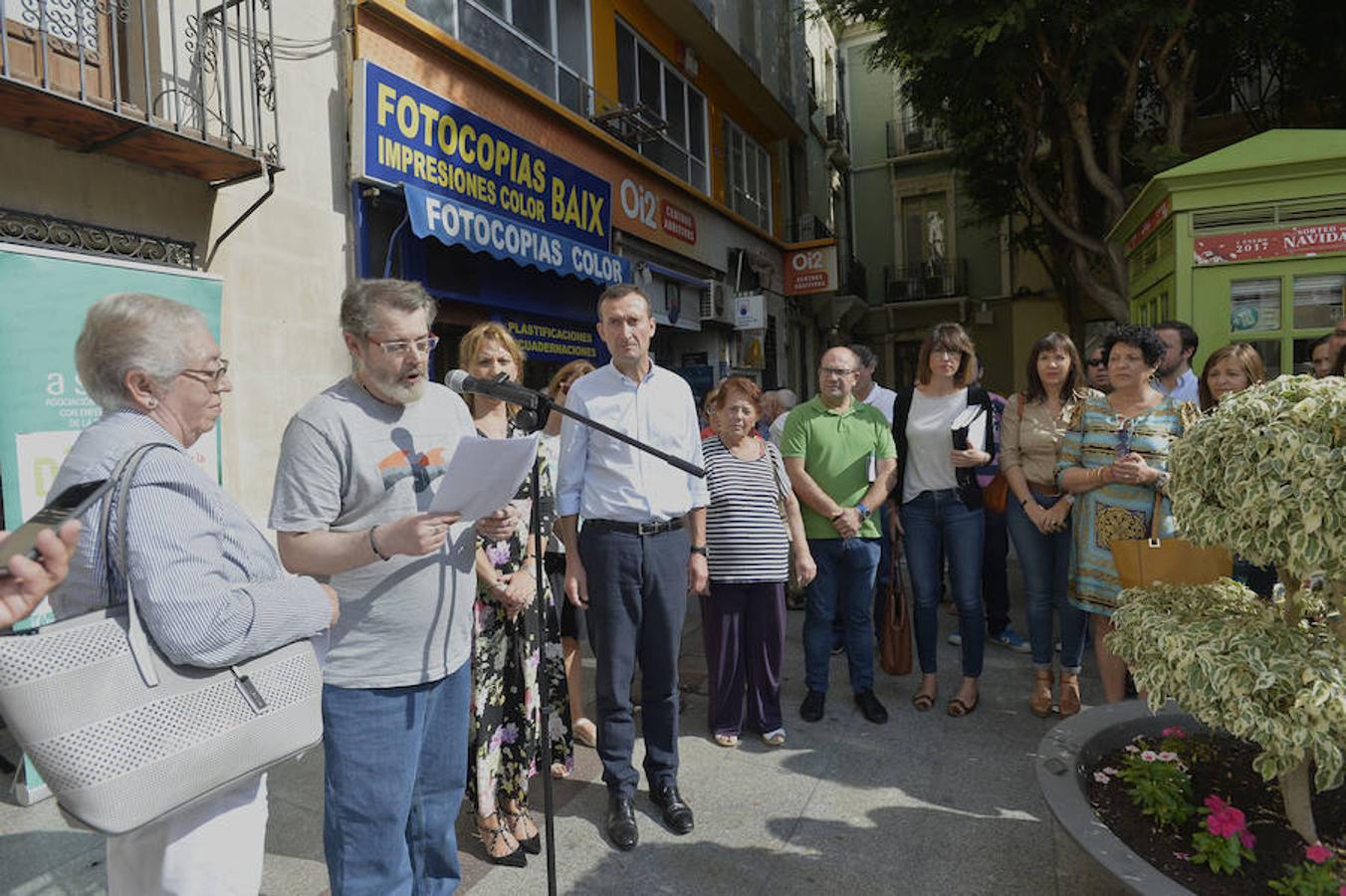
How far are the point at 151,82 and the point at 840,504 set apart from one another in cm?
496

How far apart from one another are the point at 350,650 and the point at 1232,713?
2.31 meters

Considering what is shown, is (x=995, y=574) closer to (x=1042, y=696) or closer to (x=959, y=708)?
(x=1042, y=696)

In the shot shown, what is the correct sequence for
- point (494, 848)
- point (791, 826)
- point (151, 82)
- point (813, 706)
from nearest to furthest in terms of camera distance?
1. point (494, 848)
2. point (791, 826)
3. point (813, 706)
4. point (151, 82)

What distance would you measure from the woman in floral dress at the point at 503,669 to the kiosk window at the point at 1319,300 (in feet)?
20.7

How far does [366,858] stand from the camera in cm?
199

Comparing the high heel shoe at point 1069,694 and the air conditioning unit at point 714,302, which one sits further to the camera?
the air conditioning unit at point 714,302

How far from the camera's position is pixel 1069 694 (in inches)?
158

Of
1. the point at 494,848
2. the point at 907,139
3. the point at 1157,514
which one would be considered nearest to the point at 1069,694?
the point at 1157,514

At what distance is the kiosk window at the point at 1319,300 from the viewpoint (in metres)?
5.97

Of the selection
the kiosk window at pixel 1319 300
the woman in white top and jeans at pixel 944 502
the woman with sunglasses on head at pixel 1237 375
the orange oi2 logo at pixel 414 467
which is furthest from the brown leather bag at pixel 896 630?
the kiosk window at pixel 1319 300

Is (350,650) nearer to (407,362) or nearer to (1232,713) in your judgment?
(407,362)

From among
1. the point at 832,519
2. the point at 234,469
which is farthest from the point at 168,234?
the point at 832,519

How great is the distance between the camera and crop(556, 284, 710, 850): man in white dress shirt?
3.01 metres

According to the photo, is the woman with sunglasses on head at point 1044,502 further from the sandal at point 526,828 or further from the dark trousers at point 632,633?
the sandal at point 526,828
